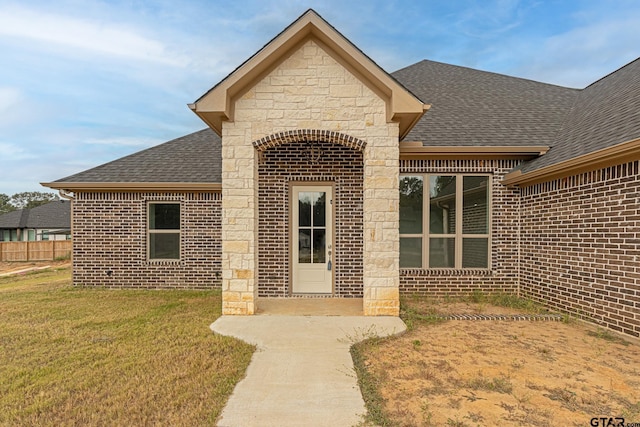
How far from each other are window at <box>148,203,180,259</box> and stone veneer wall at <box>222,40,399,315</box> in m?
3.94

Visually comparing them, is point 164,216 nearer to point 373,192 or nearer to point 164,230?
point 164,230

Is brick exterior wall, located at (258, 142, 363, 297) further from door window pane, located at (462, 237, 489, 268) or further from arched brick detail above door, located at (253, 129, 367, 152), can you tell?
door window pane, located at (462, 237, 489, 268)

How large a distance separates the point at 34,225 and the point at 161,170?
94.9 feet

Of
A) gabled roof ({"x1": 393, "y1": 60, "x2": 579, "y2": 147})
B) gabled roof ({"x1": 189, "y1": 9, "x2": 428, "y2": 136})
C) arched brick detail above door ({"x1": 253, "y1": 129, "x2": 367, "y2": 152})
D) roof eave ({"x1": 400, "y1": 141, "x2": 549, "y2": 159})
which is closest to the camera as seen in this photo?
gabled roof ({"x1": 189, "y1": 9, "x2": 428, "y2": 136})

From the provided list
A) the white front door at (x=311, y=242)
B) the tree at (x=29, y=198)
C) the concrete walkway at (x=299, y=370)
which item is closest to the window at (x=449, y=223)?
the white front door at (x=311, y=242)

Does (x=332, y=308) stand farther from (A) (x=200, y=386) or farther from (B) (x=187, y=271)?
(B) (x=187, y=271)

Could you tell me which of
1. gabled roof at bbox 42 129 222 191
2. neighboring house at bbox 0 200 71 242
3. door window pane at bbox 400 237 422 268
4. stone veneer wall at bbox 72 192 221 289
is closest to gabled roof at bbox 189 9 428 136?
door window pane at bbox 400 237 422 268

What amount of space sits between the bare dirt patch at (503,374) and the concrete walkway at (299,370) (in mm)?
315

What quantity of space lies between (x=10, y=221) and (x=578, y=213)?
3998 cm

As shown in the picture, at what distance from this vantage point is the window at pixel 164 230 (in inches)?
357

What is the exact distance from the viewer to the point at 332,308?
6.46 metres

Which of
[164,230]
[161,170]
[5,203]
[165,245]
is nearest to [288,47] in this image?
[161,170]

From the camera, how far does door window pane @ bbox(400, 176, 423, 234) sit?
7.79 meters

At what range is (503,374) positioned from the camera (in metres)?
3.73
